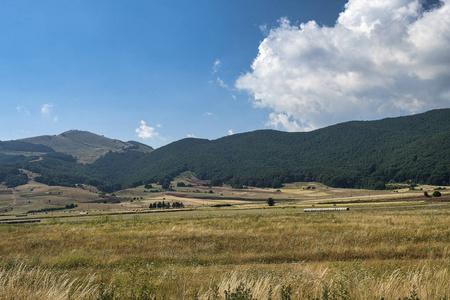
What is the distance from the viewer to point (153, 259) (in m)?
17.5

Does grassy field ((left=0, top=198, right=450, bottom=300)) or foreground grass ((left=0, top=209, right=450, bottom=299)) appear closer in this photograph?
grassy field ((left=0, top=198, right=450, bottom=300))

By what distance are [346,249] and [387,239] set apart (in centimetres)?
532

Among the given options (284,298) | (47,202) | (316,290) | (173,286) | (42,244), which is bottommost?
(47,202)

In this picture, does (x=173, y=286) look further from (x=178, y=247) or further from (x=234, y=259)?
(x=178, y=247)

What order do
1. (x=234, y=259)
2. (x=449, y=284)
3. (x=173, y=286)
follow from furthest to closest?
(x=234, y=259), (x=173, y=286), (x=449, y=284)

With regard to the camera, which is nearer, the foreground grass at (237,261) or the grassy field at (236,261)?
the grassy field at (236,261)

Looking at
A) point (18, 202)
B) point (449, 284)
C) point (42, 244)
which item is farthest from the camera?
point (18, 202)

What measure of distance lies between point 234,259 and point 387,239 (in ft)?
39.4

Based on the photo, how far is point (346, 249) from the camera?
17234mm


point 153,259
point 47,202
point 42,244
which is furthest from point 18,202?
point 153,259

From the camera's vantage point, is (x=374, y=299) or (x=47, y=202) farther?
(x=47, y=202)

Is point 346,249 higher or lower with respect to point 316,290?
lower

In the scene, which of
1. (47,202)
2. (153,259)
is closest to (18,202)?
(47,202)

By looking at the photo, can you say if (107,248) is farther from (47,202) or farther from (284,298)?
(47,202)
